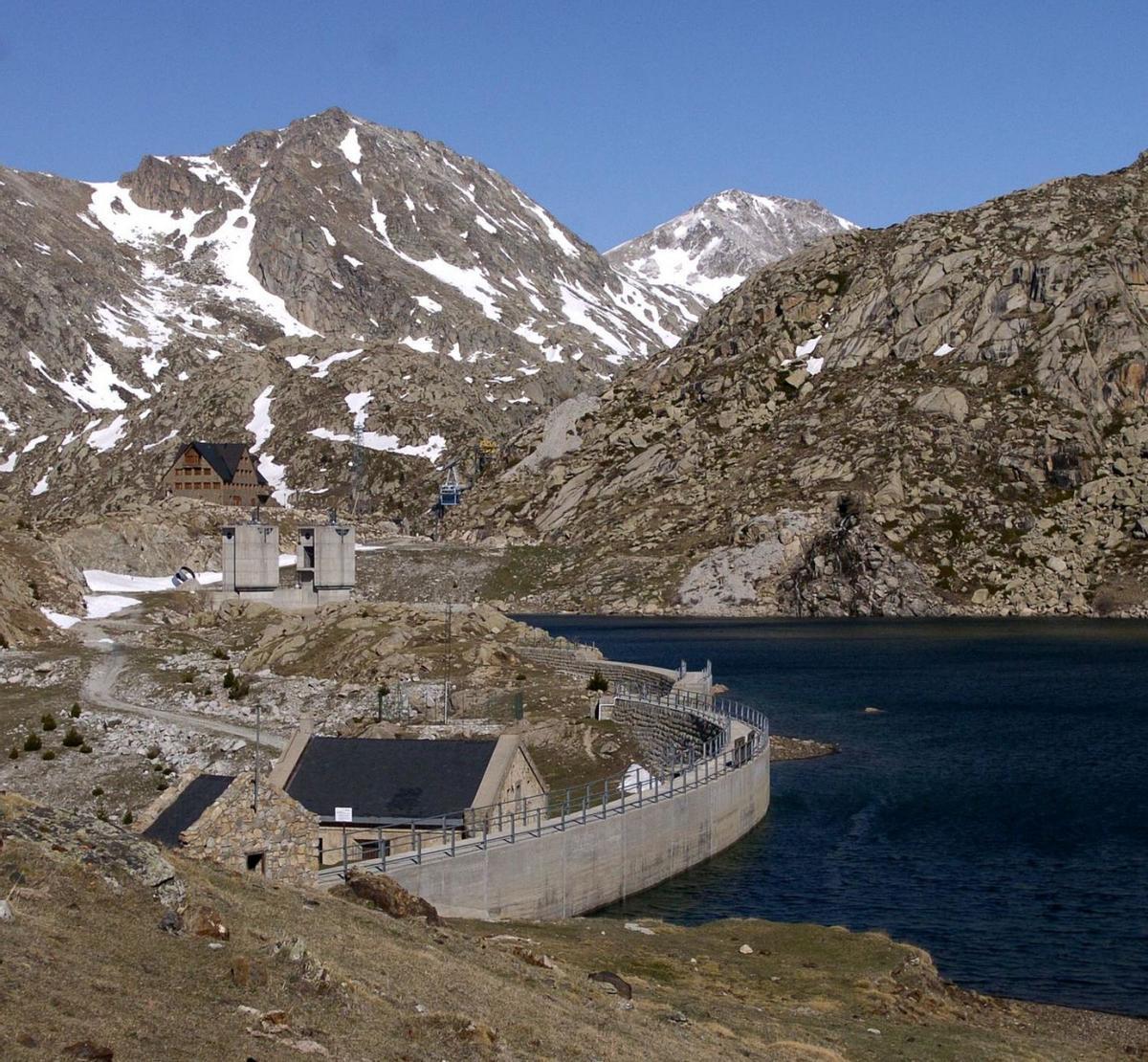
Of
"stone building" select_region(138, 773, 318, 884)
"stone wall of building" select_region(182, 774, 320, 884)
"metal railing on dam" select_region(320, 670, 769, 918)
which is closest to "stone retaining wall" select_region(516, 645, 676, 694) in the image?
"metal railing on dam" select_region(320, 670, 769, 918)

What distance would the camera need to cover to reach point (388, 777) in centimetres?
5012

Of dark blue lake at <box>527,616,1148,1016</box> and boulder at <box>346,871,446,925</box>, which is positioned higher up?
boulder at <box>346,871,446,925</box>

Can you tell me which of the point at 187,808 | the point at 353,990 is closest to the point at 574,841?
the point at 187,808

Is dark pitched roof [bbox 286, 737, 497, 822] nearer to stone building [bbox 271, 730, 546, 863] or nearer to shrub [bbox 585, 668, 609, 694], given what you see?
stone building [bbox 271, 730, 546, 863]

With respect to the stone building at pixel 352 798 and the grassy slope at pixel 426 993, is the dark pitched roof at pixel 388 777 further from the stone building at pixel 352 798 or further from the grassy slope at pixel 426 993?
the grassy slope at pixel 426 993

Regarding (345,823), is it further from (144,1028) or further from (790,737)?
(790,737)

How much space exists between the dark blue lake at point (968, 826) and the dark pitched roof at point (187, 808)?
18781 millimetres

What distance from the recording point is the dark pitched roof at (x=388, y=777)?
48.3 metres

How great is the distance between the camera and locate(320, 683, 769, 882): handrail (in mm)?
45688

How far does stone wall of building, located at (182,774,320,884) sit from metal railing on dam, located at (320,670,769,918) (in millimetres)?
3227

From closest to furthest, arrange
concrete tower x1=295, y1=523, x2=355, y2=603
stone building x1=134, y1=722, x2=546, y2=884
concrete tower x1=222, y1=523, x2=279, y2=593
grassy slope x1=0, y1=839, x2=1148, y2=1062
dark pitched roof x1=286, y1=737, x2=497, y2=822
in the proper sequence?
grassy slope x1=0, y1=839, x2=1148, y2=1062
stone building x1=134, y1=722, x2=546, y2=884
dark pitched roof x1=286, y1=737, x2=497, y2=822
concrete tower x1=222, y1=523, x2=279, y2=593
concrete tower x1=295, y1=523, x2=355, y2=603

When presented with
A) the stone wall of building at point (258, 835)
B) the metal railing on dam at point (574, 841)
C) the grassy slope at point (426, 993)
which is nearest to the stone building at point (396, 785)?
the metal railing on dam at point (574, 841)

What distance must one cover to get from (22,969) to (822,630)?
168m

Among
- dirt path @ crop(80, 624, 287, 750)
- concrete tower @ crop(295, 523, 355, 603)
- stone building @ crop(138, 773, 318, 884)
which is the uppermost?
concrete tower @ crop(295, 523, 355, 603)
